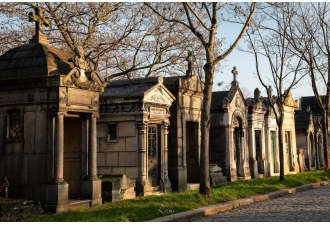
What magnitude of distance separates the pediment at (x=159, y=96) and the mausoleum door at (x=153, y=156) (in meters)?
0.85

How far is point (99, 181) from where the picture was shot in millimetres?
11367

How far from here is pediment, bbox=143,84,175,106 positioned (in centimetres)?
1331

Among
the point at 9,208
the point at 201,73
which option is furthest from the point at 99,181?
the point at 201,73

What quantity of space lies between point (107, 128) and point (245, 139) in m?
8.02

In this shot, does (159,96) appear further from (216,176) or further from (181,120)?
(216,176)

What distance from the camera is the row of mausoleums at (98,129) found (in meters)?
10.2

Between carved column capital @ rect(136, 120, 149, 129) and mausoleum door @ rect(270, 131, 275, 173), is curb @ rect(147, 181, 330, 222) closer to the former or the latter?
carved column capital @ rect(136, 120, 149, 129)

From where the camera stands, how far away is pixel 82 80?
1085 centimetres

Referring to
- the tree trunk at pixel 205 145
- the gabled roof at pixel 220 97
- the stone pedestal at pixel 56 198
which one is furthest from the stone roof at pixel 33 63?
the gabled roof at pixel 220 97

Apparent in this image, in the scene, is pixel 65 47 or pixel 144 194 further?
pixel 65 47

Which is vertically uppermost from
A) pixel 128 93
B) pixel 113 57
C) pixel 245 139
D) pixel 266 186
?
pixel 113 57

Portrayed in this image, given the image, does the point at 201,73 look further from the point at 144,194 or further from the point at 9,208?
the point at 9,208

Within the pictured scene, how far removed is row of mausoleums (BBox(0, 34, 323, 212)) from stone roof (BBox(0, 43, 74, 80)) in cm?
3

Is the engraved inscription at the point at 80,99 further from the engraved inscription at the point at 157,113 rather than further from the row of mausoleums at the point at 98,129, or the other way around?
the engraved inscription at the point at 157,113
